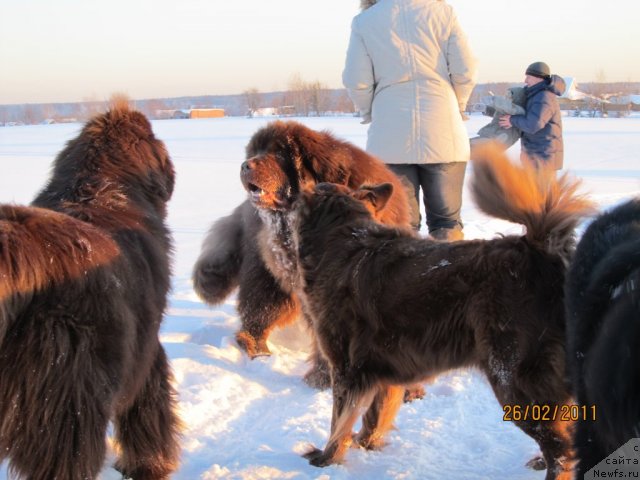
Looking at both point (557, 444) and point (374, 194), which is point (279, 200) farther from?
point (557, 444)

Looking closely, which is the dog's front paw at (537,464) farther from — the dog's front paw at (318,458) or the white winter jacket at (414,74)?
the white winter jacket at (414,74)

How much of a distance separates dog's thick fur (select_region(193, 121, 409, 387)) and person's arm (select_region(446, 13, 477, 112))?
107cm

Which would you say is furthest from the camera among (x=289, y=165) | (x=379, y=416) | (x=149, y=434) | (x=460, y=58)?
(x=460, y=58)

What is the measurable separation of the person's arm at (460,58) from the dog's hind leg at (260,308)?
2.21 m

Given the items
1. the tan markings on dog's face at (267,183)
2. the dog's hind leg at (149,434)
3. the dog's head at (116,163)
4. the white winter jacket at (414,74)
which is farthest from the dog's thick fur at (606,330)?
the white winter jacket at (414,74)

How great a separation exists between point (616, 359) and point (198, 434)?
258 centimetres

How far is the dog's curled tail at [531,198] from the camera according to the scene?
103 inches

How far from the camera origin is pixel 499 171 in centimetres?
281

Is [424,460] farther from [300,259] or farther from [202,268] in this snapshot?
[202,268]

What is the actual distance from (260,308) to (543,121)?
4.91 metres

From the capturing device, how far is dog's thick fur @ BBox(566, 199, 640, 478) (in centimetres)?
140

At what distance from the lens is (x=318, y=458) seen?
3105mm

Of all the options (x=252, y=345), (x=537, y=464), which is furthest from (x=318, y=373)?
(x=537, y=464)

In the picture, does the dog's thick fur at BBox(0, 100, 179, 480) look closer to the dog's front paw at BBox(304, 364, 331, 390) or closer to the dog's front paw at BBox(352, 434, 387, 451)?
the dog's front paw at BBox(352, 434, 387, 451)
